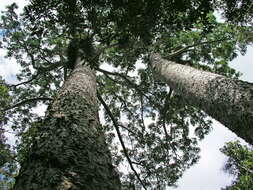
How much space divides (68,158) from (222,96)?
241 centimetres

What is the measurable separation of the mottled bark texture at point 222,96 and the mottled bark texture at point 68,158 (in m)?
1.64

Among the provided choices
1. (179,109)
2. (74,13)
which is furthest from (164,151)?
(74,13)

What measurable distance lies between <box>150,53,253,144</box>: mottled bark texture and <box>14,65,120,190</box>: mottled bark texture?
164 cm

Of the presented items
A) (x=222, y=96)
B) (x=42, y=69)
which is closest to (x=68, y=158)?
(x=222, y=96)

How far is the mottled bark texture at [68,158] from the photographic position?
6.18ft

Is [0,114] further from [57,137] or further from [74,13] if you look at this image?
[57,137]

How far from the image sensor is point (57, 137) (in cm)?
261

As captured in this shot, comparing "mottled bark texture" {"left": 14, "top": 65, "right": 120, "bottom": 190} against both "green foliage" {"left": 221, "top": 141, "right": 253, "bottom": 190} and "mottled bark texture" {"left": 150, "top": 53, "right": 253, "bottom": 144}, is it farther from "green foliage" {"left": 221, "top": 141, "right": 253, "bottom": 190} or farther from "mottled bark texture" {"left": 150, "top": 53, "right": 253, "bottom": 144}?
"green foliage" {"left": 221, "top": 141, "right": 253, "bottom": 190}

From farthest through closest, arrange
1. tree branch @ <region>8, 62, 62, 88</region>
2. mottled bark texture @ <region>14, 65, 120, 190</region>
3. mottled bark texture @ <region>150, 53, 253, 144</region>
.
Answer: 1. tree branch @ <region>8, 62, 62, 88</region>
2. mottled bark texture @ <region>150, 53, 253, 144</region>
3. mottled bark texture @ <region>14, 65, 120, 190</region>

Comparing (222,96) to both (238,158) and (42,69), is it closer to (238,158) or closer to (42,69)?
(42,69)

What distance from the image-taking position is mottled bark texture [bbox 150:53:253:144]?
10.3 feet

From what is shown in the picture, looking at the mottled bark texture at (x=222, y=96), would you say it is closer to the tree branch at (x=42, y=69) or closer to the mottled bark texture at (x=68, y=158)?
the mottled bark texture at (x=68, y=158)

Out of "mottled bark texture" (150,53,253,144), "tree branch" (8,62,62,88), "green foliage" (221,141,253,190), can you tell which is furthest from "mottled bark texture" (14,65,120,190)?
"green foliage" (221,141,253,190)

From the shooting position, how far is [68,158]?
2.19 m
